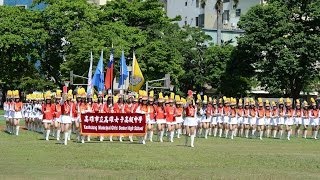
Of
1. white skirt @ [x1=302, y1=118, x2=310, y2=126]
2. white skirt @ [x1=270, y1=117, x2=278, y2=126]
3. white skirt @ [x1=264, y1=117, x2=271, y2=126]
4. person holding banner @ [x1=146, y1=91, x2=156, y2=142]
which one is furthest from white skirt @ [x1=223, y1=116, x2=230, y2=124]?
person holding banner @ [x1=146, y1=91, x2=156, y2=142]

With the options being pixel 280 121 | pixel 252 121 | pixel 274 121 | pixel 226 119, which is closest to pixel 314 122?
pixel 280 121

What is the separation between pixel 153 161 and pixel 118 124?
911cm

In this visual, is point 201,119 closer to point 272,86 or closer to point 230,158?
point 230,158

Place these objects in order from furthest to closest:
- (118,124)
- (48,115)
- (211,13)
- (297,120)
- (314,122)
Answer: (211,13)
(297,120)
(314,122)
(48,115)
(118,124)

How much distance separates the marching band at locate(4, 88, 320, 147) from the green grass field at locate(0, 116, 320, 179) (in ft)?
4.33

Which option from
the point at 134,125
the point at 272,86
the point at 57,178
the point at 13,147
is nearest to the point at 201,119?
the point at 134,125

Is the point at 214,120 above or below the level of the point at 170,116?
below

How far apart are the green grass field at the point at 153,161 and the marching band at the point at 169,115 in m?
1.32

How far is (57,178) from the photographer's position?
59.1ft

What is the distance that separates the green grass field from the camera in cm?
1919

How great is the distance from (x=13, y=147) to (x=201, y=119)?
43.6 ft

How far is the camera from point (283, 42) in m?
61.1

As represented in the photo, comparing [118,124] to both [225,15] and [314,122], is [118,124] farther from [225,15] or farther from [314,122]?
[225,15]

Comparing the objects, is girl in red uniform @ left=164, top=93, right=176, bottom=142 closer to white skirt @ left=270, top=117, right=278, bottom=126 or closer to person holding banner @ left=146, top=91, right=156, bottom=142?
person holding banner @ left=146, top=91, right=156, bottom=142
